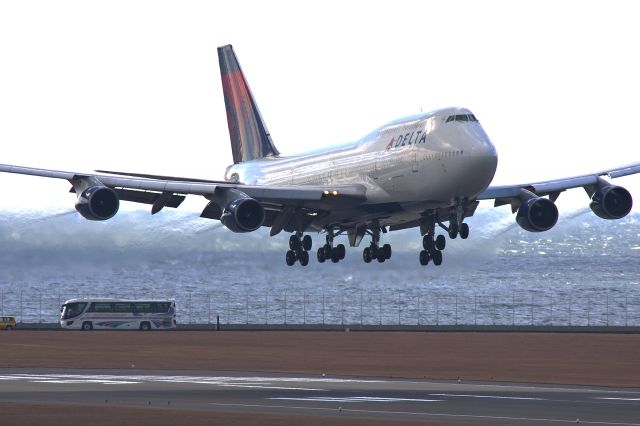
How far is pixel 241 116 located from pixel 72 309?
8156cm

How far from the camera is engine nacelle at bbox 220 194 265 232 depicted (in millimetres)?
75438

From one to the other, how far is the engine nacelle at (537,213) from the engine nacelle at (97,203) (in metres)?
23.1

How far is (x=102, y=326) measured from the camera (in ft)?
586

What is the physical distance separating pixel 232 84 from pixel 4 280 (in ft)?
132

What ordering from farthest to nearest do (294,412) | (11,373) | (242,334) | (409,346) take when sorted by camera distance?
(242,334), (409,346), (11,373), (294,412)

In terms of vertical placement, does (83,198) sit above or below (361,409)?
above

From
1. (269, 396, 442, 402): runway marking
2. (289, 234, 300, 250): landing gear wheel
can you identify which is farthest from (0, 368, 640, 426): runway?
(289, 234, 300, 250): landing gear wheel

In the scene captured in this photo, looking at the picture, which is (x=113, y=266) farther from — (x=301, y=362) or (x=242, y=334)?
(x=242, y=334)

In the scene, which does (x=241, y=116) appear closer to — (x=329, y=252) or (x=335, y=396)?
(x=329, y=252)

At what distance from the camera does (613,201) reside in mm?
78625

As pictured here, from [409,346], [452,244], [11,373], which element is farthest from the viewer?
[409,346]

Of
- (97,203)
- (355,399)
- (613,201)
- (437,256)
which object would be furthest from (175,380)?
(613,201)

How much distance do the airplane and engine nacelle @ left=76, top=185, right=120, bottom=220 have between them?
6 cm

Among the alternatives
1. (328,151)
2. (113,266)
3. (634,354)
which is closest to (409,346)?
(634,354)
